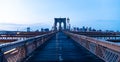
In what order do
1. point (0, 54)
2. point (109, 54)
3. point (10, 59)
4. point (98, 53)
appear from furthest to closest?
1. point (98, 53)
2. point (109, 54)
3. point (10, 59)
4. point (0, 54)

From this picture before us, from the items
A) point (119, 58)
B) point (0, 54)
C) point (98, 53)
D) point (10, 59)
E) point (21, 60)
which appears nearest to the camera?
point (0, 54)

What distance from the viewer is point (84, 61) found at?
15.3m

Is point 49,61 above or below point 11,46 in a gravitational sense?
below

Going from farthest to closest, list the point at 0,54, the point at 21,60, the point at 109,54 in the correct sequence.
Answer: the point at 21,60 < the point at 109,54 < the point at 0,54

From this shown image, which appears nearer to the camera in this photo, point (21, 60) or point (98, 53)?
point (21, 60)

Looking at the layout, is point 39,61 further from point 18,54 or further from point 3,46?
point 3,46

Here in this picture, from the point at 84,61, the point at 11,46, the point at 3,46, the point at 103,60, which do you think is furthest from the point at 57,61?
the point at 3,46

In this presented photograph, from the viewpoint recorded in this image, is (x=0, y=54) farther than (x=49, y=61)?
No

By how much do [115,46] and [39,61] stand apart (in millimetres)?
5196

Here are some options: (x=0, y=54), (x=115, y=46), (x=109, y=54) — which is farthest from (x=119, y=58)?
(x=0, y=54)

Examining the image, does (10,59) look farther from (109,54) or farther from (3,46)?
(109,54)

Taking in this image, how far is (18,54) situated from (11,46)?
→ 2.46 meters

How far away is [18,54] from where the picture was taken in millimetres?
14477

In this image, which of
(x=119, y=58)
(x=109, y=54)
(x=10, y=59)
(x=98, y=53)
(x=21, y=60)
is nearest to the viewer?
(x=119, y=58)
